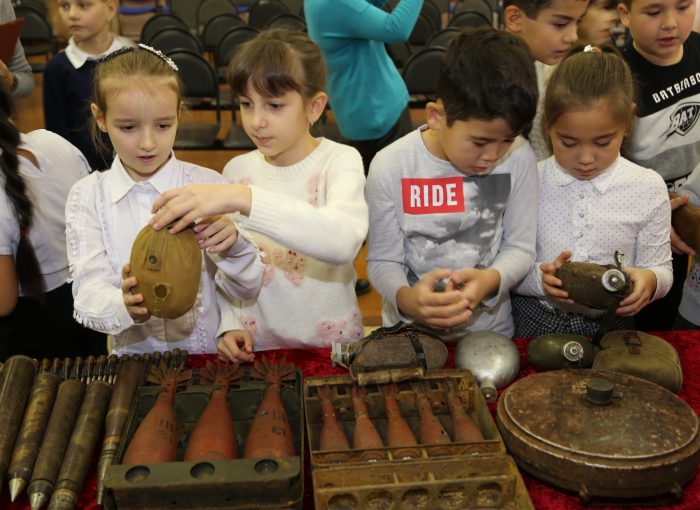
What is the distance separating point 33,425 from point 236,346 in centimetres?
58

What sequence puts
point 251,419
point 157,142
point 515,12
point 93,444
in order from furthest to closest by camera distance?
point 515,12 < point 157,142 < point 251,419 < point 93,444

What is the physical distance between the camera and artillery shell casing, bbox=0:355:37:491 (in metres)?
1.47

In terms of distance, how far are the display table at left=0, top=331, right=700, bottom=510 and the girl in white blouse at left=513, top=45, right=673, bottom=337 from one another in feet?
0.53

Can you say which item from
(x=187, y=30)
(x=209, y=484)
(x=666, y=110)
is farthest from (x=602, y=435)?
(x=187, y=30)

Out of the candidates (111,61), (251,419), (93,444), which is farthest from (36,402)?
(111,61)

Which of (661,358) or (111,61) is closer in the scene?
(661,358)

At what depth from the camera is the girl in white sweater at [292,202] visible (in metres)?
1.69

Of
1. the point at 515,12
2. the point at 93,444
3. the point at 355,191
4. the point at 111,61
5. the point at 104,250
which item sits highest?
the point at 515,12

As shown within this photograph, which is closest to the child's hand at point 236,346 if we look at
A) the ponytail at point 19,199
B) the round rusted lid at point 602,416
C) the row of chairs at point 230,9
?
the ponytail at point 19,199

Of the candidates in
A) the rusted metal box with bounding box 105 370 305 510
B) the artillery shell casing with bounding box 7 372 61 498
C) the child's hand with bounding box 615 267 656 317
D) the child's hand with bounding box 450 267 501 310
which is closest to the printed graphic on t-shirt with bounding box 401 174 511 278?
the child's hand with bounding box 450 267 501 310

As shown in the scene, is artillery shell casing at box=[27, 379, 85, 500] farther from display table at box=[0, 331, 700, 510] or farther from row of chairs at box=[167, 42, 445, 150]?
row of chairs at box=[167, 42, 445, 150]

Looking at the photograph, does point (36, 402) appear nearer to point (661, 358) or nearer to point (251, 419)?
point (251, 419)

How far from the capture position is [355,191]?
1945 millimetres

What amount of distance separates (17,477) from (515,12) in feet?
6.72
